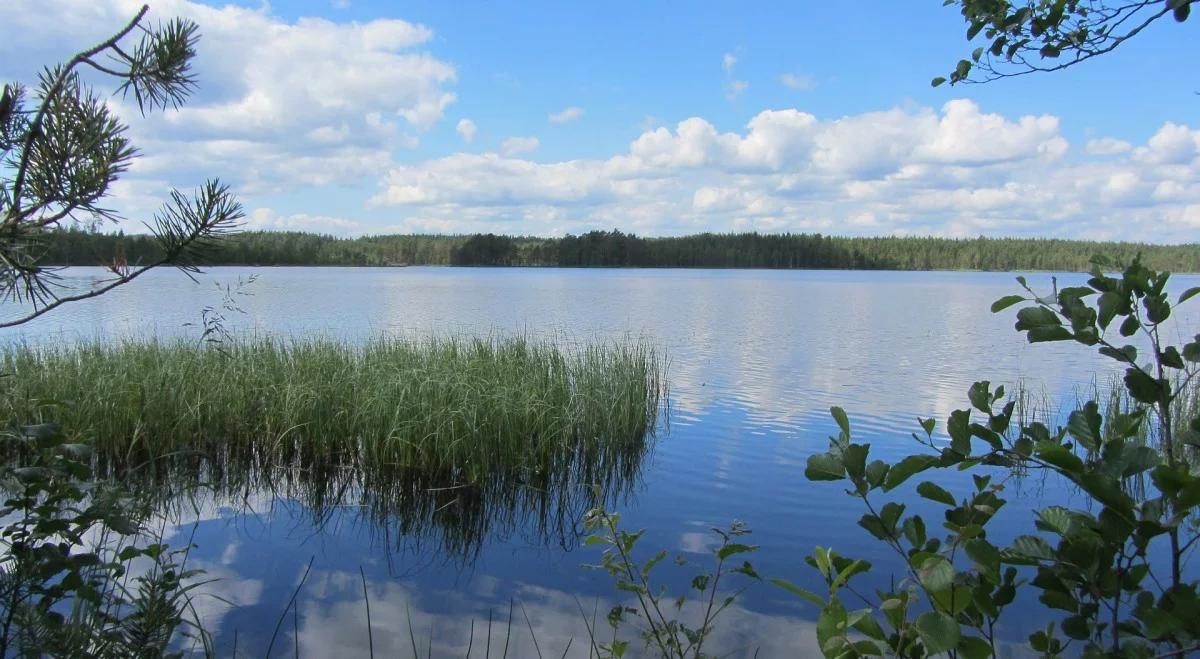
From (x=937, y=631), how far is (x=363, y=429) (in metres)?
7.55

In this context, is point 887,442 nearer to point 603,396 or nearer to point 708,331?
point 603,396

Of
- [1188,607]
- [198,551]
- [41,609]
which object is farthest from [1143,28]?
Answer: [198,551]

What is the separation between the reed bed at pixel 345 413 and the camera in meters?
7.76

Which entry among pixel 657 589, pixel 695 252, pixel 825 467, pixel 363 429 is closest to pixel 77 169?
pixel 825 467

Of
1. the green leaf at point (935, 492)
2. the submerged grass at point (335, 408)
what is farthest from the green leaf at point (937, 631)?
the submerged grass at point (335, 408)

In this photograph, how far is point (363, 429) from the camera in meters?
8.12

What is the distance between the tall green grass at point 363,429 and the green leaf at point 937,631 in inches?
221

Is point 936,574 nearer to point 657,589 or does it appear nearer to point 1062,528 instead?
point 1062,528

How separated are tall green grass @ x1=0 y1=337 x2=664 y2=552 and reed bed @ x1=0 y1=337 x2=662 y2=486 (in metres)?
0.02

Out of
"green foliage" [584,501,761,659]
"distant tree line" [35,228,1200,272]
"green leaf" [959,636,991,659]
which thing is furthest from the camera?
"distant tree line" [35,228,1200,272]

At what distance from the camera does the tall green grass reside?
7391mm

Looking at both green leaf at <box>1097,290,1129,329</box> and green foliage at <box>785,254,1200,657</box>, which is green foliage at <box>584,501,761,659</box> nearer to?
green foliage at <box>785,254,1200,657</box>

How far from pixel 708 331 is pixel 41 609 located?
2189cm

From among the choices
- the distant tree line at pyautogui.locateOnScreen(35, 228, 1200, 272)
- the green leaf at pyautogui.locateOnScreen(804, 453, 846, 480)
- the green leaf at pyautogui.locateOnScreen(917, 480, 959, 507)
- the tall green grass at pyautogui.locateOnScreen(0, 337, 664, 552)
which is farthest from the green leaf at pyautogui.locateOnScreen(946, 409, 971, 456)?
the distant tree line at pyautogui.locateOnScreen(35, 228, 1200, 272)
